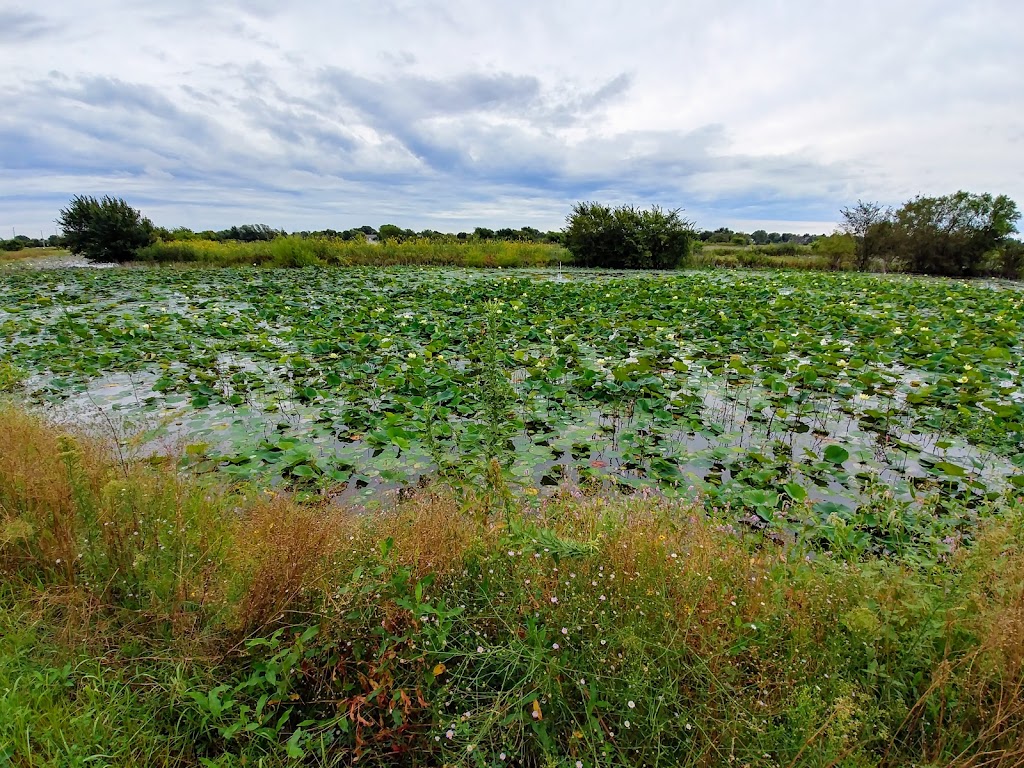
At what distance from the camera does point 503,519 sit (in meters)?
2.26

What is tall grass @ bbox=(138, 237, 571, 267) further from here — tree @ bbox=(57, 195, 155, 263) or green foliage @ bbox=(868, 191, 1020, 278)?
green foliage @ bbox=(868, 191, 1020, 278)

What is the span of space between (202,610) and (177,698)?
302mm

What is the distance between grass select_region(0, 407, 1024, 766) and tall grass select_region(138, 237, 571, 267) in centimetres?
1887

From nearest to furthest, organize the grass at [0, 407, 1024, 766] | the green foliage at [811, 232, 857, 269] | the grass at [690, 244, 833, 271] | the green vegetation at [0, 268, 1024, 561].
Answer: the grass at [0, 407, 1024, 766] → the green vegetation at [0, 268, 1024, 561] → the green foliage at [811, 232, 857, 269] → the grass at [690, 244, 833, 271]

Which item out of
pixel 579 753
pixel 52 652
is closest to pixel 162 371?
pixel 52 652

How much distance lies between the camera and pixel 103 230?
22.5 m

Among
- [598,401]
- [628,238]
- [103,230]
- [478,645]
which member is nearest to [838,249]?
[628,238]

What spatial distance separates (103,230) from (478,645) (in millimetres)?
29770

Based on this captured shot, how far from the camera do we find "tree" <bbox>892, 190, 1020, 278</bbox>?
20.2 metres

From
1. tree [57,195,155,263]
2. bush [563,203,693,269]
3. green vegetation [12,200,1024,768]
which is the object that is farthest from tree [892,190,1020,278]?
tree [57,195,155,263]

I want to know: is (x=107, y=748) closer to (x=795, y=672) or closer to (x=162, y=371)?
(x=795, y=672)

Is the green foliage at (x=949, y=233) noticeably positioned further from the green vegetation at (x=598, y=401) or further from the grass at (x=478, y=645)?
the grass at (x=478, y=645)

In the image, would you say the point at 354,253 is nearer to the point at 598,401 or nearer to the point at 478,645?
the point at 598,401

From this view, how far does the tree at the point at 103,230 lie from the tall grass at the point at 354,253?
1515 millimetres
